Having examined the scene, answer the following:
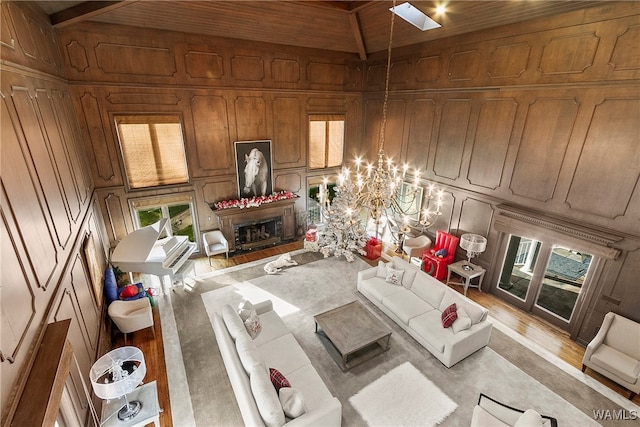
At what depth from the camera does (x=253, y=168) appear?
7535 mm

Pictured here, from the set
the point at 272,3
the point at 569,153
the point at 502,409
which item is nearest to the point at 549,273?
the point at 569,153

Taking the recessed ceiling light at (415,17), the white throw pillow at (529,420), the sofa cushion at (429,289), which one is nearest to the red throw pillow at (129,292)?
the sofa cushion at (429,289)

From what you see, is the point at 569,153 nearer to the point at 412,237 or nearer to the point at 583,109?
Answer: the point at 583,109

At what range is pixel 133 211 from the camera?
6461 millimetres

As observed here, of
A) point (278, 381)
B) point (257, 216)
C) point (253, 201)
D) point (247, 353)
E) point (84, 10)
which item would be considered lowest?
point (278, 381)

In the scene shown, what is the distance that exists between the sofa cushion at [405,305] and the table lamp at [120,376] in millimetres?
3742

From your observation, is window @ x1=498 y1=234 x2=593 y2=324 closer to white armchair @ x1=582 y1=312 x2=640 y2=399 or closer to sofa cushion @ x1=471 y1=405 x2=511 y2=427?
white armchair @ x1=582 y1=312 x2=640 y2=399

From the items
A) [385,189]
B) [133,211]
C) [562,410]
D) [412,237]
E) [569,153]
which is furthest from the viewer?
[412,237]

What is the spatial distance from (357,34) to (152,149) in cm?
538

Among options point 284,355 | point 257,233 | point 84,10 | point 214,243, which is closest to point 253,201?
point 257,233

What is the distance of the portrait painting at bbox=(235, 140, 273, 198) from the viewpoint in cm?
732

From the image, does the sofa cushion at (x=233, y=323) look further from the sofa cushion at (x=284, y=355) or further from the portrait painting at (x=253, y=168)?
the portrait painting at (x=253, y=168)

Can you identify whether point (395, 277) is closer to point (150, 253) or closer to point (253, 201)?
point (253, 201)

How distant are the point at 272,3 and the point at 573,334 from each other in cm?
783
